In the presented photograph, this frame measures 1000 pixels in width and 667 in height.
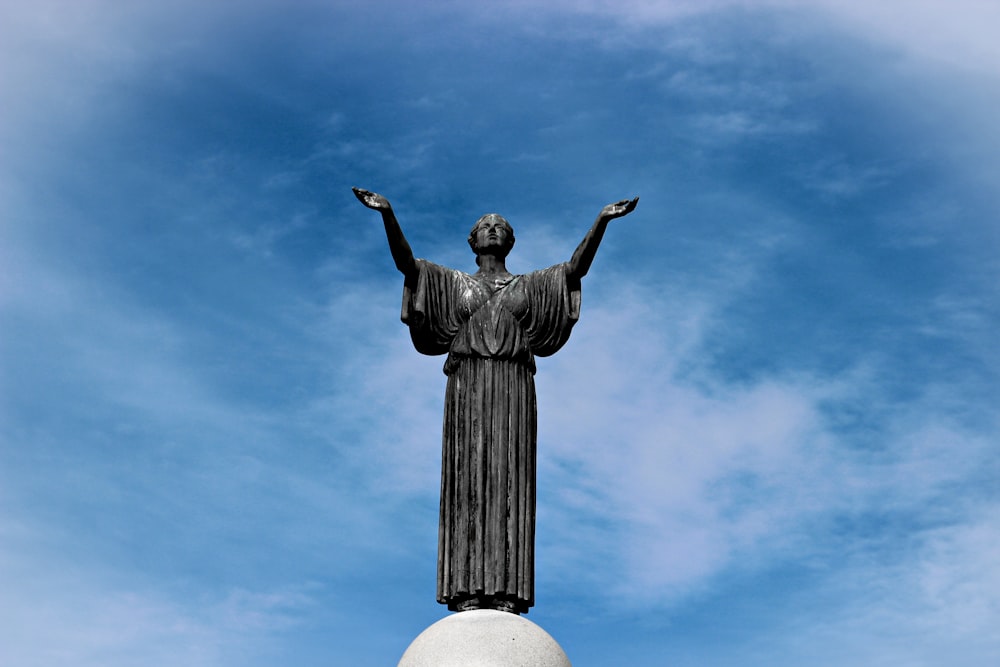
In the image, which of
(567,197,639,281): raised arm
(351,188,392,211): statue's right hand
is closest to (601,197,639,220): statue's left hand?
(567,197,639,281): raised arm

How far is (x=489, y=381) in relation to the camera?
13.4 meters

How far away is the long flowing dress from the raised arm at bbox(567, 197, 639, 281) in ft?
0.49

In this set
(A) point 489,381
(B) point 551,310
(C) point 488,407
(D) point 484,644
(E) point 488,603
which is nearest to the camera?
(D) point 484,644

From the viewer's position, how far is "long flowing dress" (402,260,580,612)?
12.8 m

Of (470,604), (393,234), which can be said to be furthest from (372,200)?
(470,604)

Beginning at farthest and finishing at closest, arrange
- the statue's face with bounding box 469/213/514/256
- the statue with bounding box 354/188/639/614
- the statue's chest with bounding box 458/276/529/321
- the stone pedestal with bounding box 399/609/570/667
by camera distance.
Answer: the statue's face with bounding box 469/213/514/256, the statue's chest with bounding box 458/276/529/321, the statue with bounding box 354/188/639/614, the stone pedestal with bounding box 399/609/570/667

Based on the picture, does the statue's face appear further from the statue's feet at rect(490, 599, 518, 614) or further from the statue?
the statue's feet at rect(490, 599, 518, 614)

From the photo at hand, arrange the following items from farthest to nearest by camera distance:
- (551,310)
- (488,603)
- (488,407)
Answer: (551,310), (488,407), (488,603)

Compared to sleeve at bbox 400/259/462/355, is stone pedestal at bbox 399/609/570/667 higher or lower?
lower

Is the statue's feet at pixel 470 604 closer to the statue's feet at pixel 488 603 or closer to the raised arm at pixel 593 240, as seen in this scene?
the statue's feet at pixel 488 603

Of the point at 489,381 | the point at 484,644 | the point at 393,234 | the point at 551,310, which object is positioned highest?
the point at 393,234

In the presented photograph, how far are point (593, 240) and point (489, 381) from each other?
1824 millimetres

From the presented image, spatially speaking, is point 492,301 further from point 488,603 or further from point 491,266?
point 488,603

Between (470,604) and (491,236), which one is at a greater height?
(491,236)
